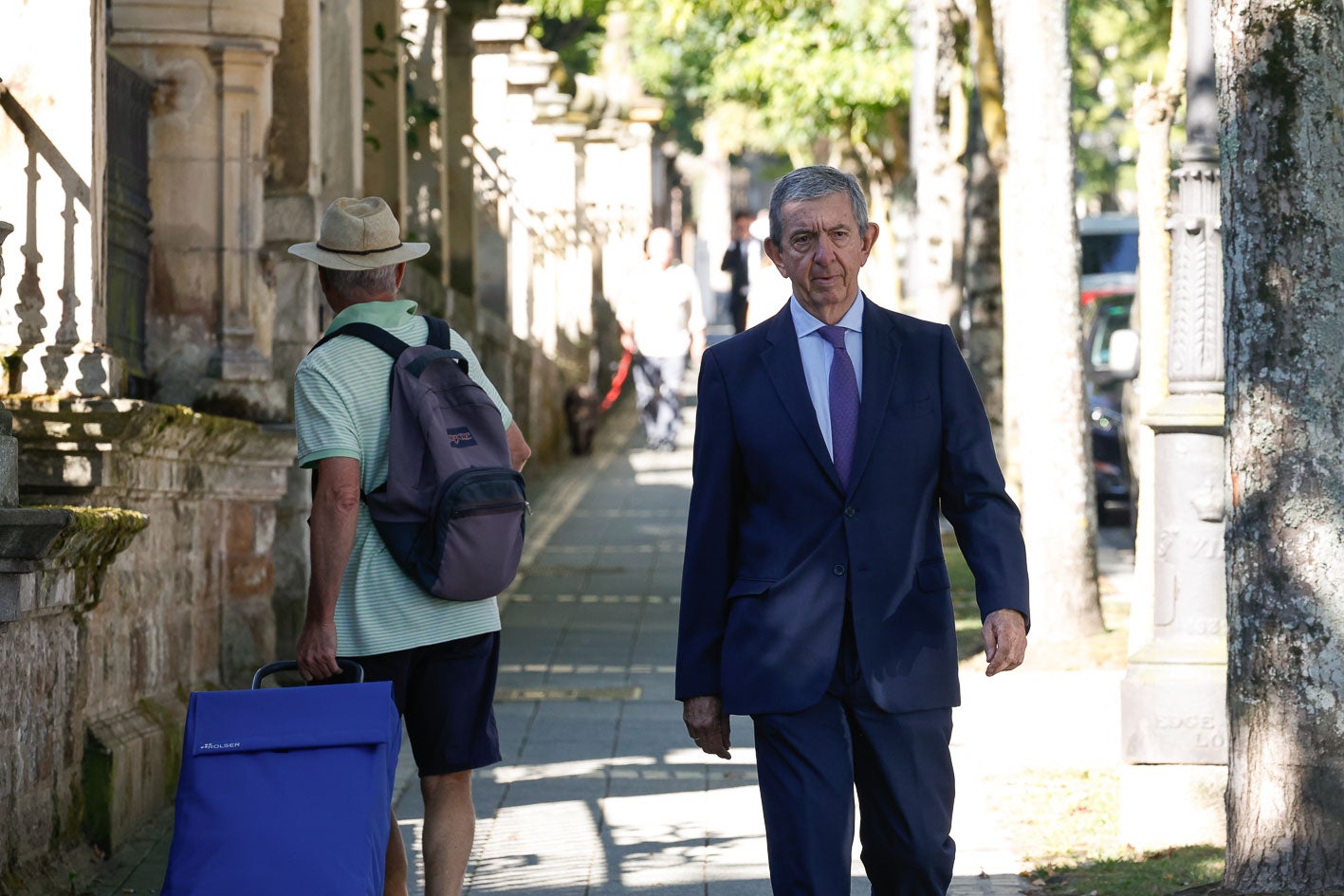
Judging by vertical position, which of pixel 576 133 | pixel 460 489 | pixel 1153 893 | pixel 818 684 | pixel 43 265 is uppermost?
pixel 576 133

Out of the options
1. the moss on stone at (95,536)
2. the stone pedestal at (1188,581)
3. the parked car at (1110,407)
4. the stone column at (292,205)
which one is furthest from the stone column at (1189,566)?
the parked car at (1110,407)

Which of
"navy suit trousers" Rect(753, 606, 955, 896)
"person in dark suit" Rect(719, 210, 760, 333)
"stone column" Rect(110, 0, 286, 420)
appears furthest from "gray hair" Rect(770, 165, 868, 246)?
"person in dark suit" Rect(719, 210, 760, 333)

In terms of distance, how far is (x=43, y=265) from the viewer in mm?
7316

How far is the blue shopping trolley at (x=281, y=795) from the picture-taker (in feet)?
14.4

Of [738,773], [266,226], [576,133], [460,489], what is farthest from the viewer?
[576,133]

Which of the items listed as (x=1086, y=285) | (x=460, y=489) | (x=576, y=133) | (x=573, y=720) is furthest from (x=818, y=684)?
(x=576, y=133)

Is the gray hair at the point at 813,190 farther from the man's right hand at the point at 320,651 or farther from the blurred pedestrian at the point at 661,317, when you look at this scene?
the blurred pedestrian at the point at 661,317

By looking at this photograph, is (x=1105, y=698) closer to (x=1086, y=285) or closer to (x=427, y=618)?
(x=427, y=618)

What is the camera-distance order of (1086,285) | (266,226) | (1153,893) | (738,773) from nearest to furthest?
(1153,893)
(738,773)
(266,226)
(1086,285)

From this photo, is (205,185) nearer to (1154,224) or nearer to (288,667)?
(1154,224)

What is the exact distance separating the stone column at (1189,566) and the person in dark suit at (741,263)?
12546 mm

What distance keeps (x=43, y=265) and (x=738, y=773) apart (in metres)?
3.18

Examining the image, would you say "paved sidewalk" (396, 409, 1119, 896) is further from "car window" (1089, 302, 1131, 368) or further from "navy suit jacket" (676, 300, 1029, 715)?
"car window" (1089, 302, 1131, 368)

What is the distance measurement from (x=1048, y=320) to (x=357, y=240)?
6615 mm
